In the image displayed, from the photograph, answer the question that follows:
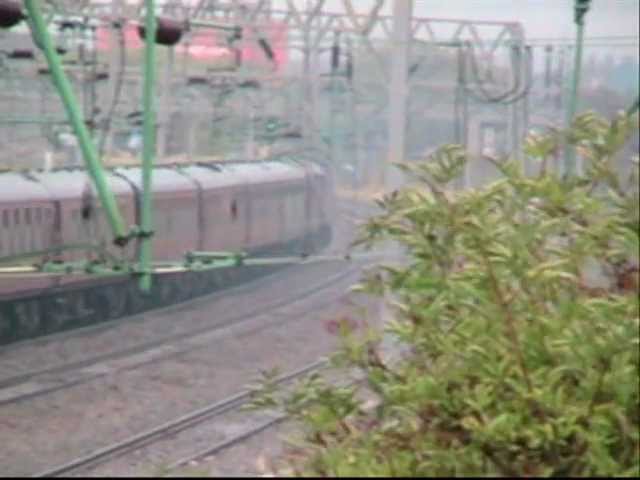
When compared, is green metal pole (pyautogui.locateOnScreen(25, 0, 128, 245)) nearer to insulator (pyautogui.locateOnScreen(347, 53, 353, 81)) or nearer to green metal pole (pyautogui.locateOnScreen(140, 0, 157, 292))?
green metal pole (pyautogui.locateOnScreen(140, 0, 157, 292))

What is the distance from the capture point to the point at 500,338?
10.1 feet

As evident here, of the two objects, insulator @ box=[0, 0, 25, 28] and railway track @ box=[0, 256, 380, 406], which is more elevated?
insulator @ box=[0, 0, 25, 28]

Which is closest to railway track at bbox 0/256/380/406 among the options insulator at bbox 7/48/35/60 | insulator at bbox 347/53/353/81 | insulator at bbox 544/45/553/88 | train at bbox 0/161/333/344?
train at bbox 0/161/333/344

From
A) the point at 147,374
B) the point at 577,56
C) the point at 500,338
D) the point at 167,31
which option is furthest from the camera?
the point at 147,374

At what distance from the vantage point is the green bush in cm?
289

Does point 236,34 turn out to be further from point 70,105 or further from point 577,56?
point 577,56

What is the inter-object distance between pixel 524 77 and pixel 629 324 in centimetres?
893

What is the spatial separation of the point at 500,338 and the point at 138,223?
37.9 feet

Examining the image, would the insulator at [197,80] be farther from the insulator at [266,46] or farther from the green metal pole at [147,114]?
the green metal pole at [147,114]

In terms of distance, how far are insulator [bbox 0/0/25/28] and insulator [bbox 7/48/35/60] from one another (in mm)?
5758

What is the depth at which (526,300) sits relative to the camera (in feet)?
10.3

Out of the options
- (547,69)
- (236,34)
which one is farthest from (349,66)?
(547,69)

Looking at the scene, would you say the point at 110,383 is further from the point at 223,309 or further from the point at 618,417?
the point at 618,417

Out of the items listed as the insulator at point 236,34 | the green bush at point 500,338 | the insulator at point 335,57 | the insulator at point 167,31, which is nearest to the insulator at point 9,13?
the insulator at point 167,31
